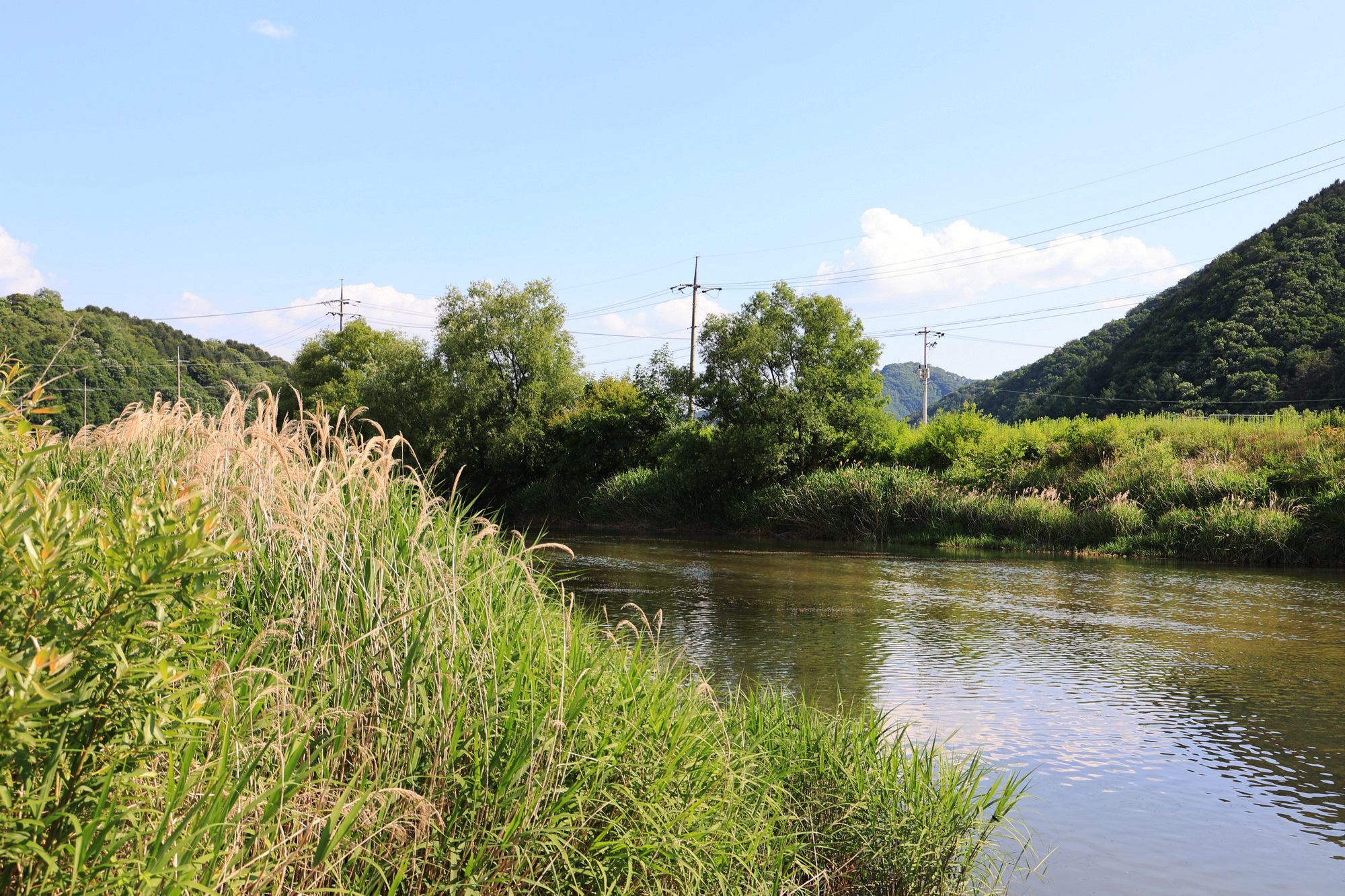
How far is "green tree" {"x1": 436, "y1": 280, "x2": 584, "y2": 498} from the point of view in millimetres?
38125

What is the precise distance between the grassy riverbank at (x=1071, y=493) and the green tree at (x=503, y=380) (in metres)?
6.49

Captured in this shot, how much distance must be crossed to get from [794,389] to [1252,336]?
27305 millimetres

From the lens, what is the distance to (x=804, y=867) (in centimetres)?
350

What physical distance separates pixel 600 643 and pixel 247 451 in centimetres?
206

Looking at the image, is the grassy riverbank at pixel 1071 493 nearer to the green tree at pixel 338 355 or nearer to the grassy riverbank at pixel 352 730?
the grassy riverbank at pixel 352 730

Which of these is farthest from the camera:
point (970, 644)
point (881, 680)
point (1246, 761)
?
point (970, 644)

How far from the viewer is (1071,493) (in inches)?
964

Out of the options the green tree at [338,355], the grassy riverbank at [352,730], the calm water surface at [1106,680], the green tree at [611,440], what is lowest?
the calm water surface at [1106,680]

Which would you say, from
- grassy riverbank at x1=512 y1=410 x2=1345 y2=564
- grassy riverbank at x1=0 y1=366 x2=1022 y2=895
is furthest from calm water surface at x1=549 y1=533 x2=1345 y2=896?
grassy riverbank at x1=512 y1=410 x2=1345 y2=564

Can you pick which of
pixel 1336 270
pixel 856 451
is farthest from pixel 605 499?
pixel 1336 270

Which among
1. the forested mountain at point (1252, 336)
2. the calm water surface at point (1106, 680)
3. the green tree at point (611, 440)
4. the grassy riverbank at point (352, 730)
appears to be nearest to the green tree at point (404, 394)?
the green tree at point (611, 440)

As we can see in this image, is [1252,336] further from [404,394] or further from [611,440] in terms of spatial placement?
[404,394]

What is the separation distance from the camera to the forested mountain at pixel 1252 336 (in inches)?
1623

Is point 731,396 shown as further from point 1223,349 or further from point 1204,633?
point 1223,349
